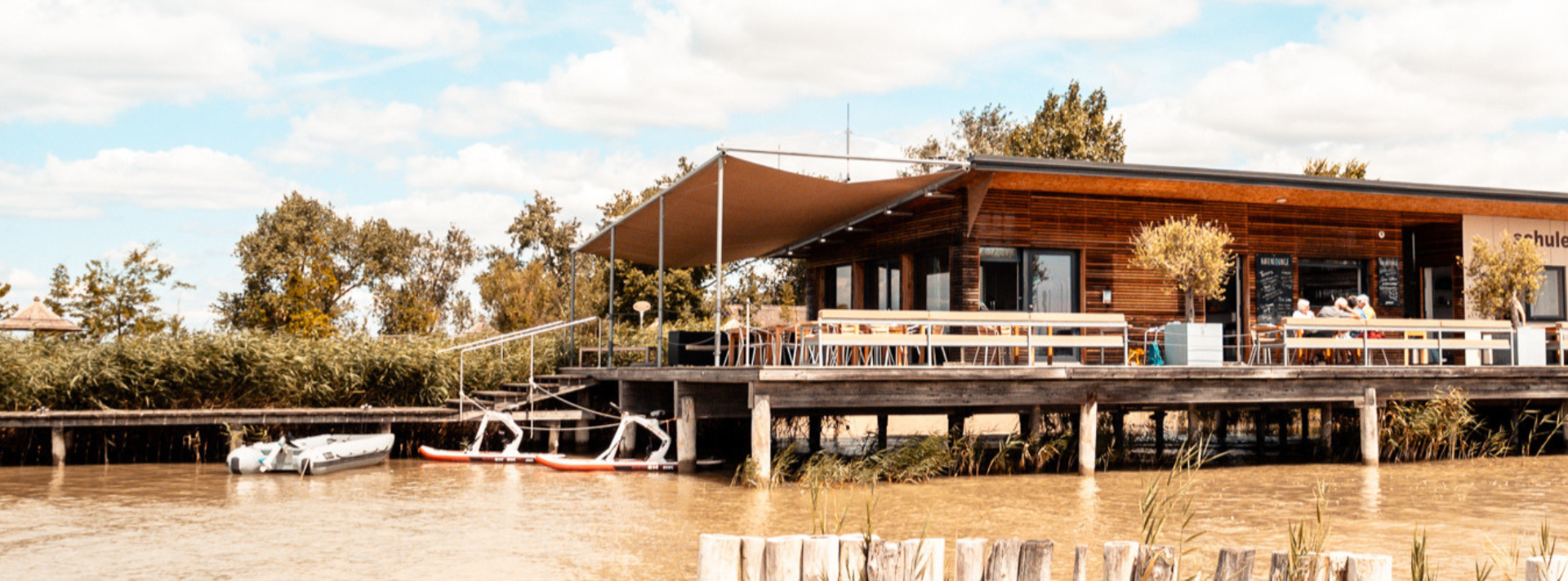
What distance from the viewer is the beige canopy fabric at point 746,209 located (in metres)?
12.5

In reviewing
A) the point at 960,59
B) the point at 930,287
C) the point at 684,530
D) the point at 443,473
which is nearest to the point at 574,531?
the point at 684,530

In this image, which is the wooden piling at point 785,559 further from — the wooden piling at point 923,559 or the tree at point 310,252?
the tree at point 310,252

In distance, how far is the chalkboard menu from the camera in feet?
51.9

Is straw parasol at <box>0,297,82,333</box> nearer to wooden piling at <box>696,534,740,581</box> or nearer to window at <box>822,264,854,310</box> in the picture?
window at <box>822,264,854,310</box>

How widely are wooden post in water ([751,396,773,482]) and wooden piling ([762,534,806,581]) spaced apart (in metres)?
6.84

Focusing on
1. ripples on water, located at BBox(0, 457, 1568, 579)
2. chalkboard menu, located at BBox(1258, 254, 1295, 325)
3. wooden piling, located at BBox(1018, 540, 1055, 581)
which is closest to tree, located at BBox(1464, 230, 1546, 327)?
chalkboard menu, located at BBox(1258, 254, 1295, 325)

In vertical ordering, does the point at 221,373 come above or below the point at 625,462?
above

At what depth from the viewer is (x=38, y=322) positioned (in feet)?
76.6

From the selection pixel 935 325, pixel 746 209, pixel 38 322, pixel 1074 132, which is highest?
pixel 1074 132

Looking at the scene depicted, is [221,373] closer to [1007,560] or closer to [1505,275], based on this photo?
[1007,560]

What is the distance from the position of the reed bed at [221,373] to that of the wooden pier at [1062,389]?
3.58 meters

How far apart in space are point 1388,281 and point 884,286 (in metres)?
6.81

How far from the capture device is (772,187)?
1289cm

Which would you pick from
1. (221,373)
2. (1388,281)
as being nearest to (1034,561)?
(221,373)
